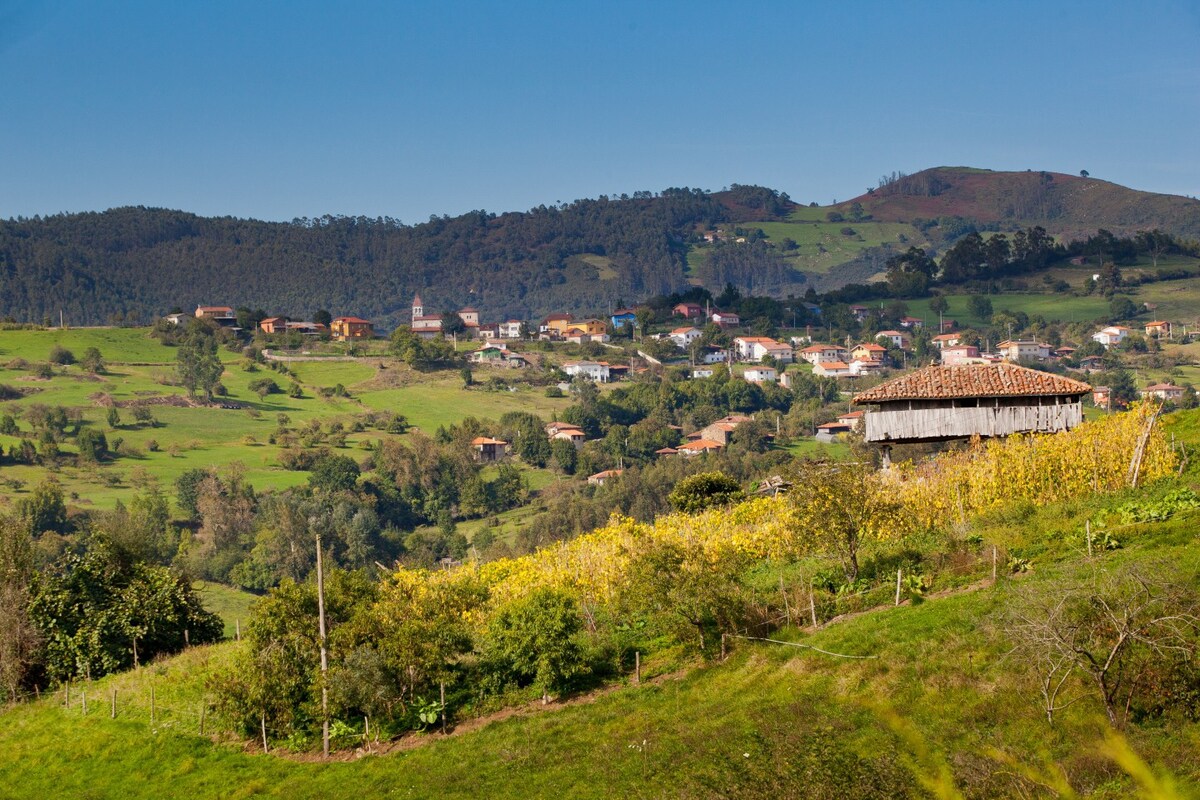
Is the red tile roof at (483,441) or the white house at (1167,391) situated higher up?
the white house at (1167,391)

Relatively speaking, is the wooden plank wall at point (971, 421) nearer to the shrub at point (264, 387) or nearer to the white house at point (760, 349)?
the shrub at point (264, 387)

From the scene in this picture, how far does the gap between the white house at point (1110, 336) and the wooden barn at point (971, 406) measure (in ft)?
398

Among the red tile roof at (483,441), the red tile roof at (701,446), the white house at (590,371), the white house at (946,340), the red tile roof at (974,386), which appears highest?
the red tile roof at (974,386)

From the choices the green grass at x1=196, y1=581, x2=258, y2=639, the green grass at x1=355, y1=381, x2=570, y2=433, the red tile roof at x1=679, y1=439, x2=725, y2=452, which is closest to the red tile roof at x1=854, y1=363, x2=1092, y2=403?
the green grass at x1=196, y1=581, x2=258, y2=639

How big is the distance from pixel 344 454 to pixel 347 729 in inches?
3401

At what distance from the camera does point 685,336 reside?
172625 mm

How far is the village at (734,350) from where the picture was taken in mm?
115188

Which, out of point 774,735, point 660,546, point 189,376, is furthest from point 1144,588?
point 189,376

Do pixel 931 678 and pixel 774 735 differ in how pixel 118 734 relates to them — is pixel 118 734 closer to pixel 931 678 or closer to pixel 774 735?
pixel 774 735

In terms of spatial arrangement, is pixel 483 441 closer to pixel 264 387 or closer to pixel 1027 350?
pixel 264 387

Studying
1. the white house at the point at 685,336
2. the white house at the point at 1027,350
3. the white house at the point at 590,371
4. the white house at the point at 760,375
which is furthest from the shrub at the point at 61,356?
the white house at the point at 1027,350

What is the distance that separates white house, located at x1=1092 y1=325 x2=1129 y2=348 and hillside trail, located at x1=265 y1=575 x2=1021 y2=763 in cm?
13427

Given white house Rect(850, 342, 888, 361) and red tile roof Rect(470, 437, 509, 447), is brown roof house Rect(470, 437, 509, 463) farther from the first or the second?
white house Rect(850, 342, 888, 361)

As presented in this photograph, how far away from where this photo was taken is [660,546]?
2238 cm
